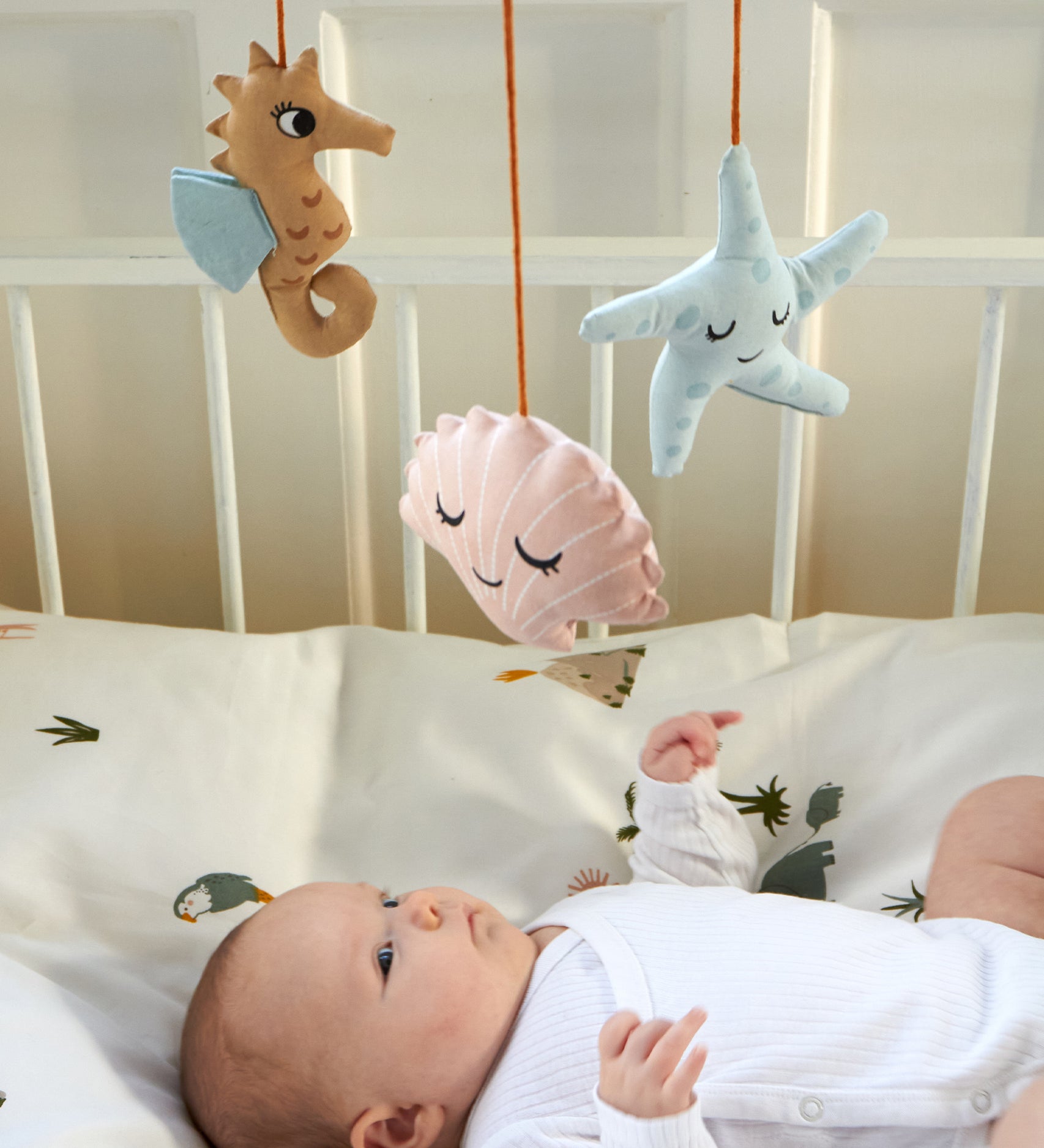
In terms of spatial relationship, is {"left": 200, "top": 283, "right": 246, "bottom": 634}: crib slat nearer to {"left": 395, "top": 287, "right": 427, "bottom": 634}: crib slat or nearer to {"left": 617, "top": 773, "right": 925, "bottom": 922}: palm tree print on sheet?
{"left": 395, "top": 287, "right": 427, "bottom": 634}: crib slat

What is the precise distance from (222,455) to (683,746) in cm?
49

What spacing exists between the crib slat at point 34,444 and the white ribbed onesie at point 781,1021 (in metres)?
0.59

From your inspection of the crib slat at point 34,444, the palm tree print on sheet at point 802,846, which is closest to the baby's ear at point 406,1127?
the palm tree print on sheet at point 802,846

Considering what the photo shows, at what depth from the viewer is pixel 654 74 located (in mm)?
1040

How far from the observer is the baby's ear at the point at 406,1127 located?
2.06 ft

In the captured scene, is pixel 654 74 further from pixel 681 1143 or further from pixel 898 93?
pixel 681 1143

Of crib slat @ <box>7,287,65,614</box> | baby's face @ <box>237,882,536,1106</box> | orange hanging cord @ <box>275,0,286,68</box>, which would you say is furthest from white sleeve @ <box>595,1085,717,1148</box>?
crib slat @ <box>7,287,65,614</box>

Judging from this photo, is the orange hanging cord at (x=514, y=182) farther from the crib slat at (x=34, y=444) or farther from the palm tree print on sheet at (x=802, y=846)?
the crib slat at (x=34, y=444)

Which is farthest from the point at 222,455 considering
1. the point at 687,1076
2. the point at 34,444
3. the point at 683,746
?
the point at 687,1076

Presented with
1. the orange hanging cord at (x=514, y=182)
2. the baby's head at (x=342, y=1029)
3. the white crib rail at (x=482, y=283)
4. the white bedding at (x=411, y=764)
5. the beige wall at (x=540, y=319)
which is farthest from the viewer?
the beige wall at (x=540, y=319)

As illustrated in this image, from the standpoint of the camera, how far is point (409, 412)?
0.97 m

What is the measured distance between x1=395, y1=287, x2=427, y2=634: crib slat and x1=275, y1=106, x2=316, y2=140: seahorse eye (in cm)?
44

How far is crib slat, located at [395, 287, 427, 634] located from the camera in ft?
3.10

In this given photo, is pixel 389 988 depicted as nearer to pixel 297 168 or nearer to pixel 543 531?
pixel 543 531
